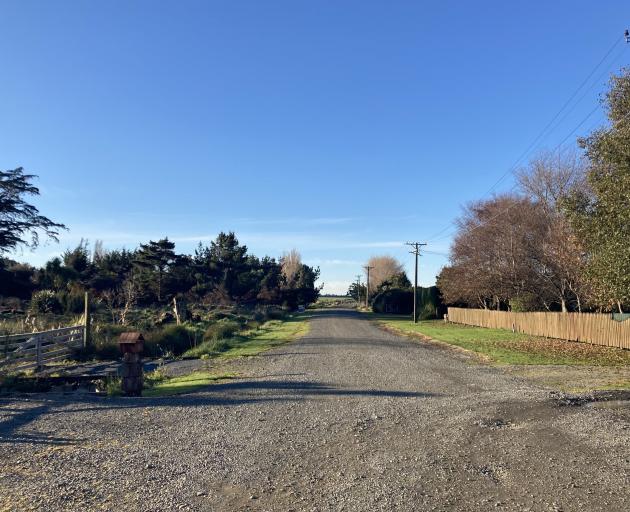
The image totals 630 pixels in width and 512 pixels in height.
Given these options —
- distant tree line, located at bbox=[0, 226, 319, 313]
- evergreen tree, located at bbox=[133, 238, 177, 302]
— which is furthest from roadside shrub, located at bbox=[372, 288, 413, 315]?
evergreen tree, located at bbox=[133, 238, 177, 302]

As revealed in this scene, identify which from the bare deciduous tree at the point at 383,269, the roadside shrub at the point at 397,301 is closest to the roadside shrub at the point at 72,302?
the roadside shrub at the point at 397,301

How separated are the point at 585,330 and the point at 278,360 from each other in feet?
53.5

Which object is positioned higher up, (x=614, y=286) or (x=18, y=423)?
(x=614, y=286)

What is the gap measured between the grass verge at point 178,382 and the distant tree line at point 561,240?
40.4 feet

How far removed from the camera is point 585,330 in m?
26.5

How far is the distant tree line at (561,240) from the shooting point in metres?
16.8

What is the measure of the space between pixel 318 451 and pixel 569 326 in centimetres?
2530

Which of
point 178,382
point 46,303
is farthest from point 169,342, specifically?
point 46,303

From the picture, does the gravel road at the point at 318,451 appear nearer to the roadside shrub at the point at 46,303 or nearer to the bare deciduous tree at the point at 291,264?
the roadside shrub at the point at 46,303

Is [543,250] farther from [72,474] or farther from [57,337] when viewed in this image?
[72,474]

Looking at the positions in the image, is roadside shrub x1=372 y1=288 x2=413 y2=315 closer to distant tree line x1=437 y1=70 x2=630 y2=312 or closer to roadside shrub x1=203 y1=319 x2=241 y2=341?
distant tree line x1=437 y1=70 x2=630 y2=312

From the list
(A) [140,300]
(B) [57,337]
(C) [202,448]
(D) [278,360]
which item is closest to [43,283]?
(A) [140,300]

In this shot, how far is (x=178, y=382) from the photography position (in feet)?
45.8

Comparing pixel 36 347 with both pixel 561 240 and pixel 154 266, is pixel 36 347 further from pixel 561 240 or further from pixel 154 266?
pixel 154 266
